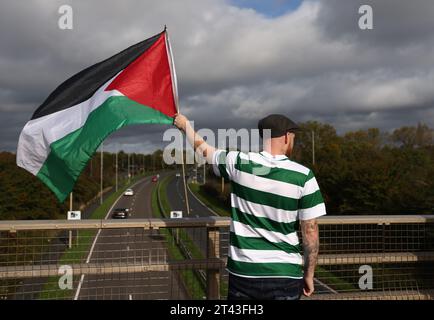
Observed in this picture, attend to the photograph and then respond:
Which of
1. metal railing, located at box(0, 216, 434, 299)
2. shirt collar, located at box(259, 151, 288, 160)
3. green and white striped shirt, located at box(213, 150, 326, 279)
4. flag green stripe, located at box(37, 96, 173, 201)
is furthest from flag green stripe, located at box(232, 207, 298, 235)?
flag green stripe, located at box(37, 96, 173, 201)

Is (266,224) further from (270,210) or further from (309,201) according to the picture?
(309,201)

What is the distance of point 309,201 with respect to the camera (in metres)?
2.79

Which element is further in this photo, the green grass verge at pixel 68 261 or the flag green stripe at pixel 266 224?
the green grass verge at pixel 68 261

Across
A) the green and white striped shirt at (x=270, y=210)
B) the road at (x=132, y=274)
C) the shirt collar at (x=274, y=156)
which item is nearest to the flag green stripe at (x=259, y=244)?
the green and white striped shirt at (x=270, y=210)

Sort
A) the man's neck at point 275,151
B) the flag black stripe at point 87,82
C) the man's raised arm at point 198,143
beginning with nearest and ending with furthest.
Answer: the man's neck at point 275,151 < the man's raised arm at point 198,143 < the flag black stripe at point 87,82

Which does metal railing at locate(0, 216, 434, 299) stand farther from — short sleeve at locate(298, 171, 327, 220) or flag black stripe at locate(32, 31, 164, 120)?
short sleeve at locate(298, 171, 327, 220)

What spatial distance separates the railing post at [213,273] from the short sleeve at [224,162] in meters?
1.31

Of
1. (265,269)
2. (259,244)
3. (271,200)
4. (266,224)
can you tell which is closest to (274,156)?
(271,200)

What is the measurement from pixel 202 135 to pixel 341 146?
57.7 meters

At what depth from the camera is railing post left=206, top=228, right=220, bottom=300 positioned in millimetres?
4176

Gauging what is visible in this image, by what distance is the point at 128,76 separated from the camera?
4.15m

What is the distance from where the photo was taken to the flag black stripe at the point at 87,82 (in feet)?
13.6

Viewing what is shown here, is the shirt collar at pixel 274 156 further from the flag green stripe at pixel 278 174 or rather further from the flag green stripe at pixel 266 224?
the flag green stripe at pixel 266 224
